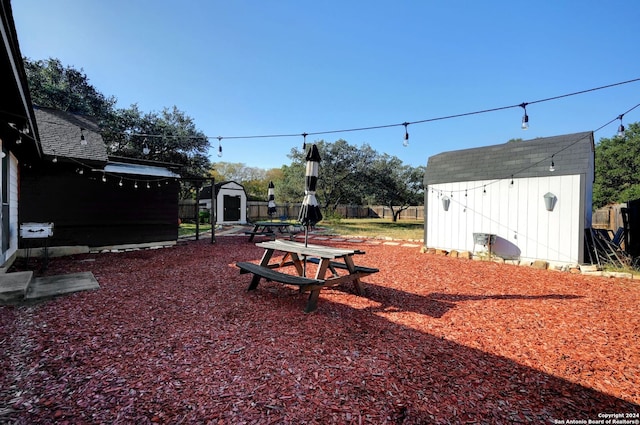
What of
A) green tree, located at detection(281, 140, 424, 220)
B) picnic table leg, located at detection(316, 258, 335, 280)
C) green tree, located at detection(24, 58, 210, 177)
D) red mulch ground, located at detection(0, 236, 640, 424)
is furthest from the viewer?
green tree, located at detection(281, 140, 424, 220)

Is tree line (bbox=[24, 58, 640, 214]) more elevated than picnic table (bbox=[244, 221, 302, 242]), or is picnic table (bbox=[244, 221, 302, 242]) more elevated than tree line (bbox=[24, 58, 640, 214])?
tree line (bbox=[24, 58, 640, 214])

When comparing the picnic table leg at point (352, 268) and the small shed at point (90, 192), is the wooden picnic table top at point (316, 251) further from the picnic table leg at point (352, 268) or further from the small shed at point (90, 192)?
the small shed at point (90, 192)

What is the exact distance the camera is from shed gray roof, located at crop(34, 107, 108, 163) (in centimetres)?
682

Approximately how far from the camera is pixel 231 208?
1947 cm

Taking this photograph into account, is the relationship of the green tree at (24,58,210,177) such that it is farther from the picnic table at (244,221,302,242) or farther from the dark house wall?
the dark house wall

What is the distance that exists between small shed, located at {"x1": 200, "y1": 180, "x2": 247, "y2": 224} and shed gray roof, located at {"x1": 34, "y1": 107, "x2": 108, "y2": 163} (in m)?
9.19

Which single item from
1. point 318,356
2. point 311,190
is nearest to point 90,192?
point 311,190

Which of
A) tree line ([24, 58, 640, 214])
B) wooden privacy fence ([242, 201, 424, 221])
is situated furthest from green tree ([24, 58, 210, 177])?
wooden privacy fence ([242, 201, 424, 221])

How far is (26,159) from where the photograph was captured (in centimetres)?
684

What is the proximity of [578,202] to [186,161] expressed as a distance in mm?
20360

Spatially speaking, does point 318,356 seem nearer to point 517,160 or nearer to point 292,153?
point 517,160

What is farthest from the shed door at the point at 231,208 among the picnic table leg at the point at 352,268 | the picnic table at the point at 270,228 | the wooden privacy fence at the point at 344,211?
the picnic table leg at the point at 352,268

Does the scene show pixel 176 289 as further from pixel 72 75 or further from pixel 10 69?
pixel 72 75

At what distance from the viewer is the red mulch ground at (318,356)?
6.07ft
